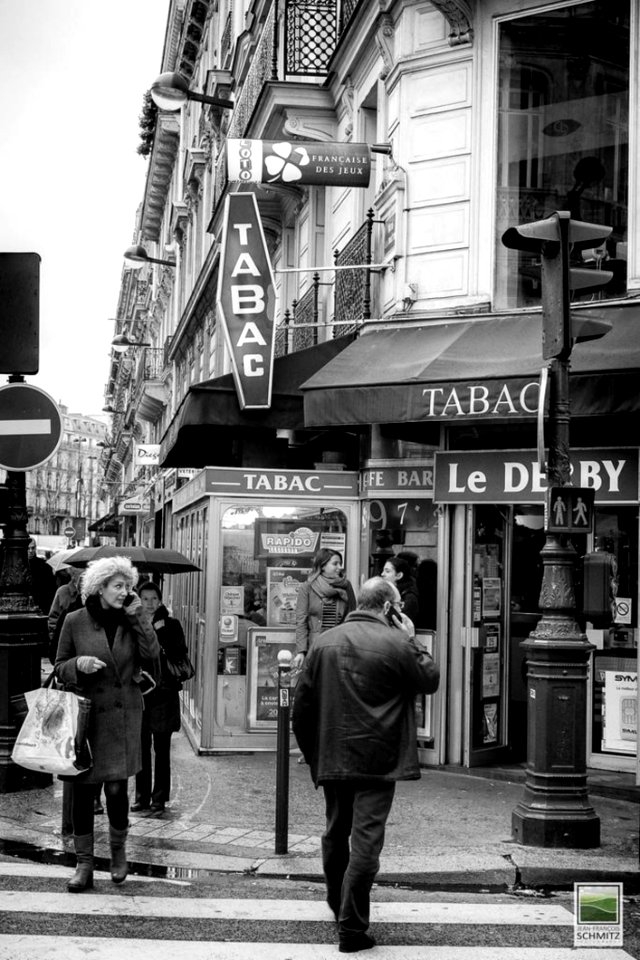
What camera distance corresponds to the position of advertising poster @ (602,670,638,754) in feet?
33.7

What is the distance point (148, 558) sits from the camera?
10.4 meters

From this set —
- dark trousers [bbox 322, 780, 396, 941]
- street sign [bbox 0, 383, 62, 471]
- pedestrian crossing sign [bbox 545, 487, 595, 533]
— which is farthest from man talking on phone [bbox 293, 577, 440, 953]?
street sign [bbox 0, 383, 62, 471]

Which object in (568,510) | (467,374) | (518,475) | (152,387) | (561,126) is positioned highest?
(152,387)

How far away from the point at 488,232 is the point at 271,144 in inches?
107

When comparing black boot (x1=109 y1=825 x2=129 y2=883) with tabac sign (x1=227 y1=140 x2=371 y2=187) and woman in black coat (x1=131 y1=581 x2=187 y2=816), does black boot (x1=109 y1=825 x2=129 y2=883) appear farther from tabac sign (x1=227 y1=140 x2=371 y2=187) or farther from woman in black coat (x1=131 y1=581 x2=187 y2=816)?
tabac sign (x1=227 y1=140 x2=371 y2=187)

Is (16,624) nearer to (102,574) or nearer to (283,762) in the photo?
(283,762)

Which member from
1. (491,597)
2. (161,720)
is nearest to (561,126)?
(491,597)

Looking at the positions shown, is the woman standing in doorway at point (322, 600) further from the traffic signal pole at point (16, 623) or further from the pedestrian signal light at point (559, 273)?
the pedestrian signal light at point (559, 273)

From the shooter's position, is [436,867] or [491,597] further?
[491,597]

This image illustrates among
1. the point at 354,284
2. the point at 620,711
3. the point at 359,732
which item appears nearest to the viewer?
the point at 359,732

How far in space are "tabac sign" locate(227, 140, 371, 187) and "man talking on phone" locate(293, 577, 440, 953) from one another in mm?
7218

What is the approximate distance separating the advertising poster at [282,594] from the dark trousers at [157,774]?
2.97m

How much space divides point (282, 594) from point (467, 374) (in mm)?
3270

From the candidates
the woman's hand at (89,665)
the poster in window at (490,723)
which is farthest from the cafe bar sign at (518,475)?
the woman's hand at (89,665)
